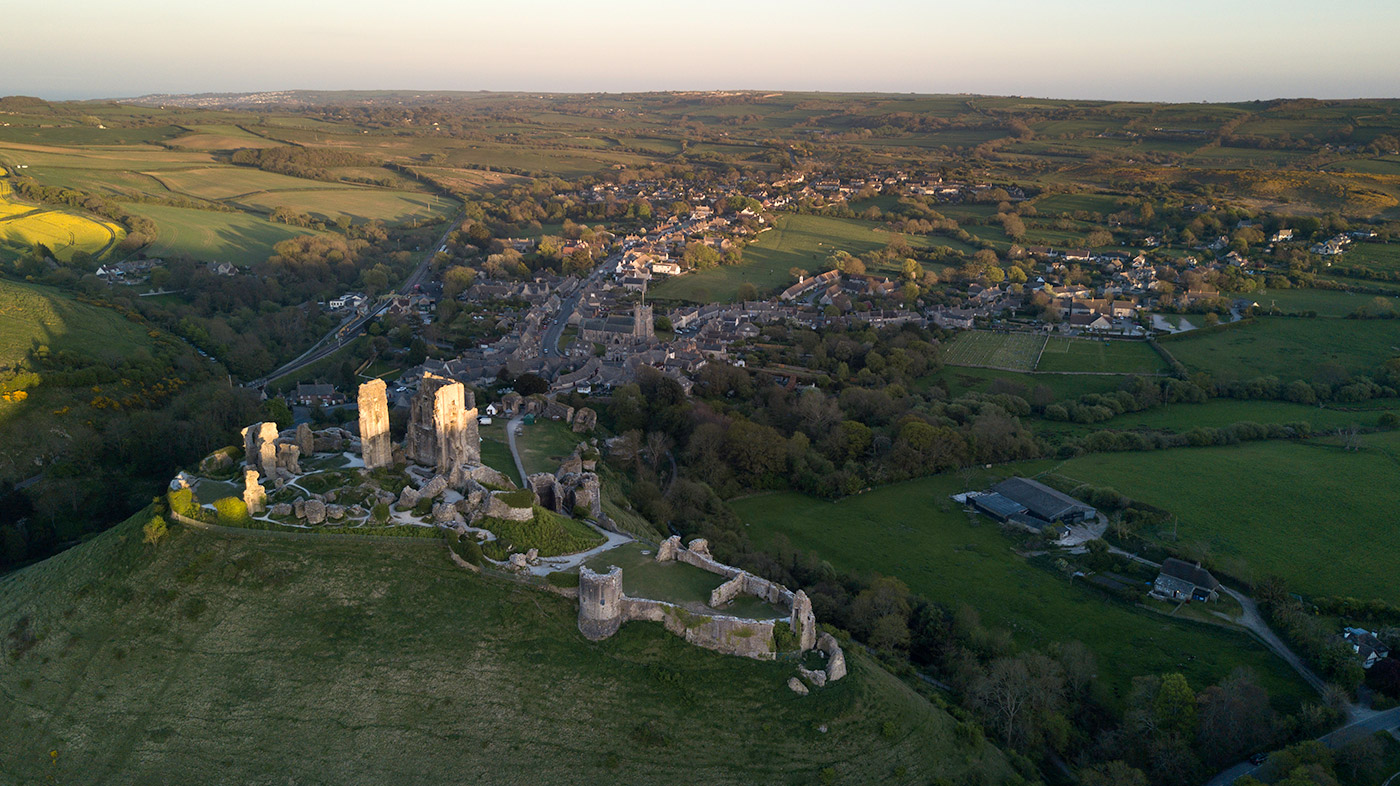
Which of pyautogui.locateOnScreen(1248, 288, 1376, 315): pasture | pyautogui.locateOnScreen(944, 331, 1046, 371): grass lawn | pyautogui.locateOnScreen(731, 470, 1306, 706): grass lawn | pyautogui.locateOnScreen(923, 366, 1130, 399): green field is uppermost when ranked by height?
pyautogui.locateOnScreen(1248, 288, 1376, 315): pasture

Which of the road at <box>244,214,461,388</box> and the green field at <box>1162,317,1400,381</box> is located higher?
the green field at <box>1162,317,1400,381</box>

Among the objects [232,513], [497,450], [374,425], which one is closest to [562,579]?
[374,425]

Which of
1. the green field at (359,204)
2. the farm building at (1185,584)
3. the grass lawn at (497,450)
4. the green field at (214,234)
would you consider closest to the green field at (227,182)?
the green field at (359,204)

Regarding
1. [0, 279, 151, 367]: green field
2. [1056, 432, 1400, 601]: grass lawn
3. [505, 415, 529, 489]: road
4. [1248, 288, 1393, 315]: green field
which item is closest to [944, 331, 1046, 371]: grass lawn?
[1248, 288, 1393, 315]: green field

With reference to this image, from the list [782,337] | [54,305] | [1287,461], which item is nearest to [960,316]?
[782,337]

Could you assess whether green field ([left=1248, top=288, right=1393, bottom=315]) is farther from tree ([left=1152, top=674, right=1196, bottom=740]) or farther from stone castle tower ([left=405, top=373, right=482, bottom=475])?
stone castle tower ([left=405, top=373, right=482, bottom=475])

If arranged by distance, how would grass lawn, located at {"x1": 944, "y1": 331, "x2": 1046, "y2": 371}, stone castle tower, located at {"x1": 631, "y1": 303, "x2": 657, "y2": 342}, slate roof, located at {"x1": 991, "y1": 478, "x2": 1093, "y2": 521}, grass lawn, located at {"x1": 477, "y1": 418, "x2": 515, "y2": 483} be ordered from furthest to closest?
stone castle tower, located at {"x1": 631, "y1": 303, "x2": 657, "y2": 342} → grass lawn, located at {"x1": 944, "y1": 331, "x2": 1046, "y2": 371} → slate roof, located at {"x1": 991, "y1": 478, "x2": 1093, "y2": 521} → grass lawn, located at {"x1": 477, "y1": 418, "x2": 515, "y2": 483}

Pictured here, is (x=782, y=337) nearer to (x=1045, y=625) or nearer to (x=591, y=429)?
(x=591, y=429)

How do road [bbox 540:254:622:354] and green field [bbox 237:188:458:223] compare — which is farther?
green field [bbox 237:188:458:223]

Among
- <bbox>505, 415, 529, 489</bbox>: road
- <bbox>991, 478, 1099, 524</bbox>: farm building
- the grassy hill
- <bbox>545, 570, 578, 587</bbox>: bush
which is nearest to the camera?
the grassy hill
